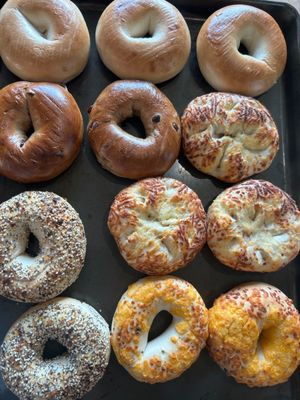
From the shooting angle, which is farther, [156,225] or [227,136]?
[227,136]

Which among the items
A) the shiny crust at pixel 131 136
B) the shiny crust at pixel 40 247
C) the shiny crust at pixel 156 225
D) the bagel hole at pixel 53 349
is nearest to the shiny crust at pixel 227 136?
the shiny crust at pixel 131 136

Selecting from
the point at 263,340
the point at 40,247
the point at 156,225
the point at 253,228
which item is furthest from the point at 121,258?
the point at 263,340

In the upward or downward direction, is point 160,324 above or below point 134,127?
below

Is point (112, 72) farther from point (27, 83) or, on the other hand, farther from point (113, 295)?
point (113, 295)

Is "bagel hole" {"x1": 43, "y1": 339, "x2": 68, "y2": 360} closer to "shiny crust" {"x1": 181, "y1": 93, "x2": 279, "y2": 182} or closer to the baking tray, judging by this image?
the baking tray

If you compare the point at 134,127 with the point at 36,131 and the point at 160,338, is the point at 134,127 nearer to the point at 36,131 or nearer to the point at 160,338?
the point at 36,131
